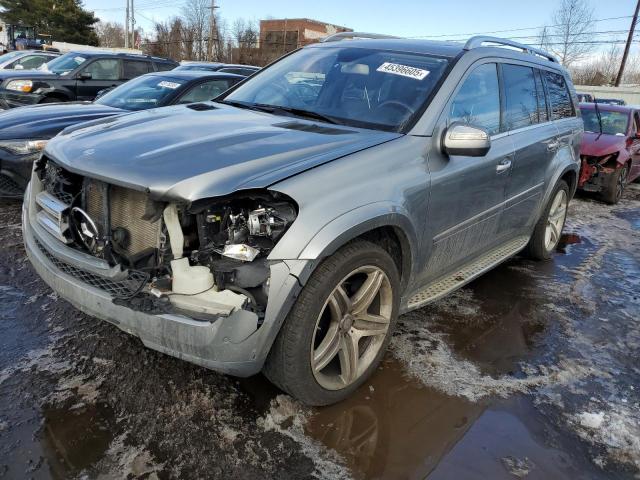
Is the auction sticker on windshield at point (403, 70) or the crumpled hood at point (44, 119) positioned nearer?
the auction sticker on windshield at point (403, 70)

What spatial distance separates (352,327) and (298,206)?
815mm

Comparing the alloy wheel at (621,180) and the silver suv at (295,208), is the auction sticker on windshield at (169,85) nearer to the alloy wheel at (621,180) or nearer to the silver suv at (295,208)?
the silver suv at (295,208)

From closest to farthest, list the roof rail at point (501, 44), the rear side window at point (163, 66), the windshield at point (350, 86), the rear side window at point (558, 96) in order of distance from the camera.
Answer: the windshield at point (350, 86) < the roof rail at point (501, 44) < the rear side window at point (558, 96) < the rear side window at point (163, 66)

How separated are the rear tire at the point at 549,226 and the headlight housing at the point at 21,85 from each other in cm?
879

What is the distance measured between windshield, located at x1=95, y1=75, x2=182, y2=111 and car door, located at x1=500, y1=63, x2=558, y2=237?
418 cm

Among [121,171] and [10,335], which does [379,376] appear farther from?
[10,335]

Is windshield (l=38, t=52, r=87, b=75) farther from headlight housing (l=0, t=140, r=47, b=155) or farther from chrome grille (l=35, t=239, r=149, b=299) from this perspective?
chrome grille (l=35, t=239, r=149, b=299)

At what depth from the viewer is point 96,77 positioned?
10.1 meters

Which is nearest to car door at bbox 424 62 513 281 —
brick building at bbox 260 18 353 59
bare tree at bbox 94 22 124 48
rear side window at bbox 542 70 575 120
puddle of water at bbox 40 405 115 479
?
rear side window at bbox 542 70 575 120

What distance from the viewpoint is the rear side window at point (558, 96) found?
15.3 ft

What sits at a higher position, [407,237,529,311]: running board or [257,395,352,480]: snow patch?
[407,237,529,311]: running board

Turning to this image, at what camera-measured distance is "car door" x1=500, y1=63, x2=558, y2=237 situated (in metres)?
3.87

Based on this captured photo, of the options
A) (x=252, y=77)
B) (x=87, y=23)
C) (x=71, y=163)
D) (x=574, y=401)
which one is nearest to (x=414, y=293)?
(x=574, y=401)

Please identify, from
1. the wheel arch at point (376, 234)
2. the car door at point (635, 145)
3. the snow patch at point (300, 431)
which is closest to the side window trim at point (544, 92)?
the wheel arch at point (376, 234)
